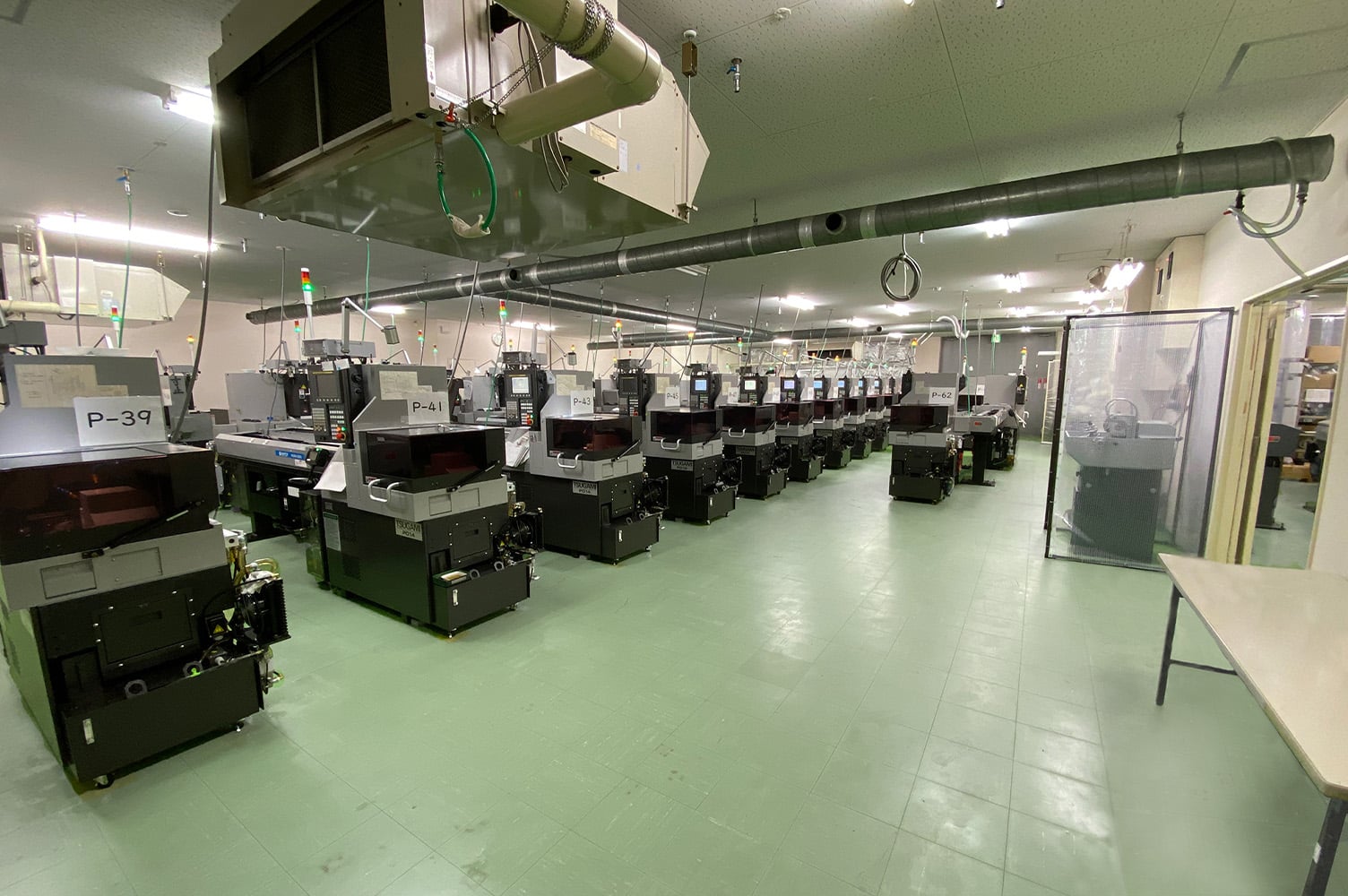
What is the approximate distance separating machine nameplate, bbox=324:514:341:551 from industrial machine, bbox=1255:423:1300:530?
8.75 m

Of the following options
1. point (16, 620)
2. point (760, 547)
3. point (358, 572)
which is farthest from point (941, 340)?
point (16, 620)

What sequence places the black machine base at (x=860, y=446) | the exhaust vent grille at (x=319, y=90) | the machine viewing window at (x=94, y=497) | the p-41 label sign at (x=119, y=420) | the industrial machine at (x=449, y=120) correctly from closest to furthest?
the industrial machine at (x=449, y=120) → the exhaust vent grille at (x=319, y=90) → the machine viewing window at (x=94, y=497) → the p-41 label sign at (x=119, y=420) → the black machine base at (x=860, y=446)

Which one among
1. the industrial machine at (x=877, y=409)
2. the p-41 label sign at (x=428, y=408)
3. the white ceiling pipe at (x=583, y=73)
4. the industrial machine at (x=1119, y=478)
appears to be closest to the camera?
the white ceiling pipe at (x=583, y=73)

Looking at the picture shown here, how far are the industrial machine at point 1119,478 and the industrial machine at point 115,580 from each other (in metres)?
6.04

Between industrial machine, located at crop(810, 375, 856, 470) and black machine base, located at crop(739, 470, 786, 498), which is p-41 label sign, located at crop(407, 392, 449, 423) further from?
industrial machine, located at crop(810, 375, 856, 470)

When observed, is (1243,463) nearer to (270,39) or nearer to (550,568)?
(550,568)

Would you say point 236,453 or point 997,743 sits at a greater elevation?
point 236,453

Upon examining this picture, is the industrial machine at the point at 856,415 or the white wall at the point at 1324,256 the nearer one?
the white wall at the point at 1324,256

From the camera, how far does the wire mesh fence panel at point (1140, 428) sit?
13.4ft

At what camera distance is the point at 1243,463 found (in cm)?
376

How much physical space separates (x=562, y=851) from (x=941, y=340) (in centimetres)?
1760

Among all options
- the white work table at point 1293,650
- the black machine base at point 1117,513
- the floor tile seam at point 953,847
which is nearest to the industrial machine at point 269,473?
the floor tile seam at point 953,847

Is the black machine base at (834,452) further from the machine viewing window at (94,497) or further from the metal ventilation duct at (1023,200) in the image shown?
the machine viewing window at (94,497)

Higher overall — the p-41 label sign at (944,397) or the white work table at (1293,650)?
the p-41 label sign at (944,397)
